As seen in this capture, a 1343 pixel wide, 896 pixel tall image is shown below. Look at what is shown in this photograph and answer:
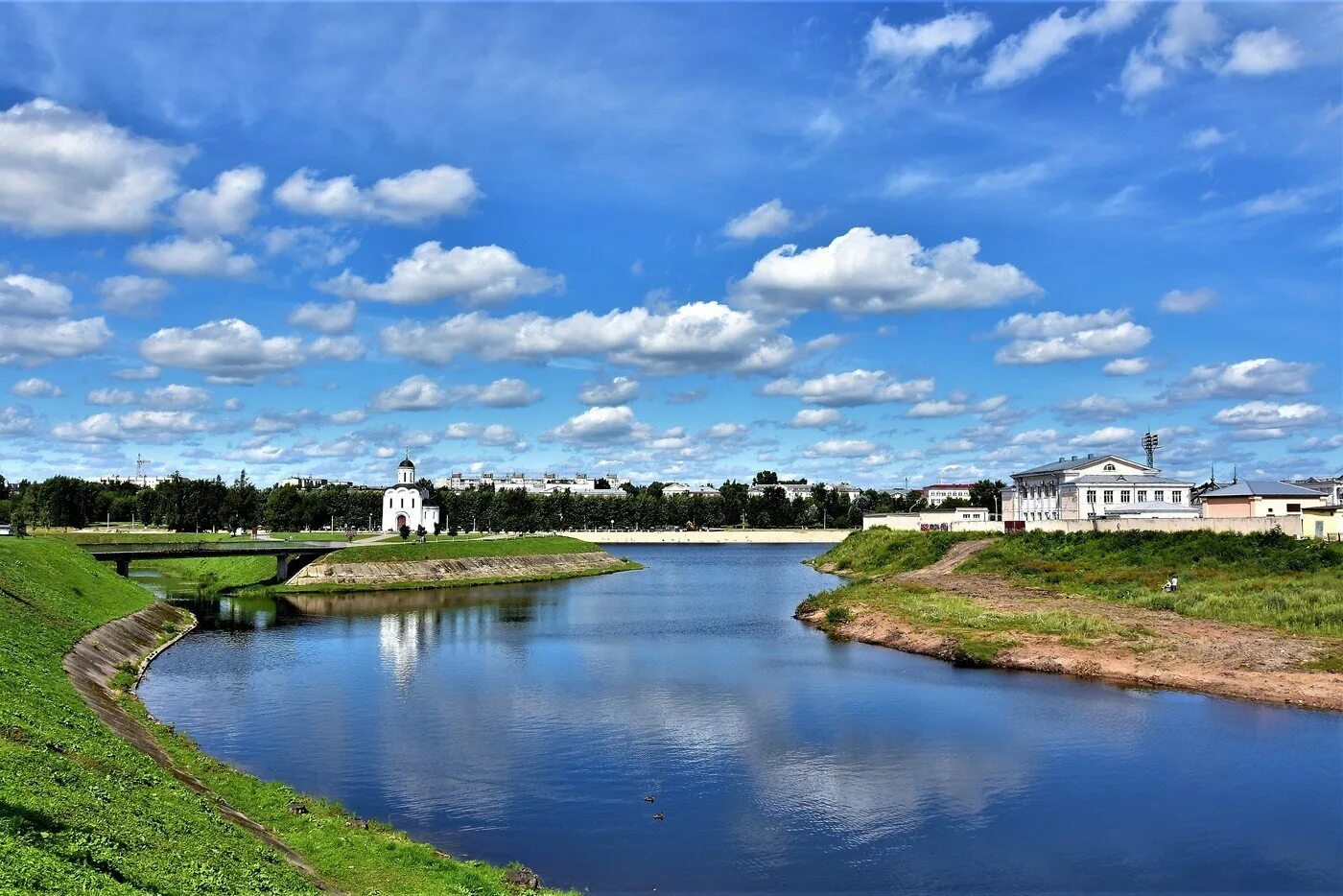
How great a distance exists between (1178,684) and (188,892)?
151 ft

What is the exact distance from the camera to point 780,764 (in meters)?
33.5

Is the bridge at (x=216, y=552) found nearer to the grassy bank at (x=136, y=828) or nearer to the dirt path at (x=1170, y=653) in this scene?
the grassy bank at (x=136, y=828)

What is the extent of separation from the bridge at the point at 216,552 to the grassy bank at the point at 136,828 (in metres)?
56.4

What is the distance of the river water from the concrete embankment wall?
45.0 m

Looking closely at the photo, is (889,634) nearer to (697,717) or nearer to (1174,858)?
(697,717)

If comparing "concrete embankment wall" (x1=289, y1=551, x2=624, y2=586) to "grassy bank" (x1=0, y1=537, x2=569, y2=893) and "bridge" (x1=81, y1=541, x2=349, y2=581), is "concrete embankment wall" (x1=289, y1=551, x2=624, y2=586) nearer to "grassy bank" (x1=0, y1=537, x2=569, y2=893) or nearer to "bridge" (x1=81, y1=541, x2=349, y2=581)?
"bridge" (x1=81, y1=541, x2=349, y2=581)

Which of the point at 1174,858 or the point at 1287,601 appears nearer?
the point at 1174,858

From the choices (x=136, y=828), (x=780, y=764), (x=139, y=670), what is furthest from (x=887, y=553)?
(x=136, y=828)

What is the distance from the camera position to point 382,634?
6888 cm

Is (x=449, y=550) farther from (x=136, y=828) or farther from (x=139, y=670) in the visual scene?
(x=136, y=828)

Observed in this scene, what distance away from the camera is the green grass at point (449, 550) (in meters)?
111

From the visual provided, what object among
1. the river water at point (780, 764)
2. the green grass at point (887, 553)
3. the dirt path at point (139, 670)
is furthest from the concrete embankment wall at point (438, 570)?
the river water at point (780, 764)

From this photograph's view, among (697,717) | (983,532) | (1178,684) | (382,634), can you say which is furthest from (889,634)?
(983,532)

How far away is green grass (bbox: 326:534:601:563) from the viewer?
4368 inches
